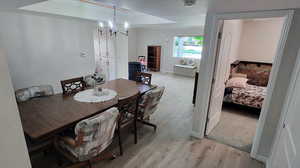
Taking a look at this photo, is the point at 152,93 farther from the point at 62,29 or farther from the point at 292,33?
the point at 62,29

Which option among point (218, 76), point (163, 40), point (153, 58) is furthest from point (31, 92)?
point (153, 58)

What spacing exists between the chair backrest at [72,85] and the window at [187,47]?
235 inches

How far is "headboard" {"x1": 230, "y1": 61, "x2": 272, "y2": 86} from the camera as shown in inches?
172

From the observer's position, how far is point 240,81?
389cm

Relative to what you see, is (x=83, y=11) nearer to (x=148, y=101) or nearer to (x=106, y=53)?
(x=106, y=53)

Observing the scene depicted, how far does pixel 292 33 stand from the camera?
5.68 ft

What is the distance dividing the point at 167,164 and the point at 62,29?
4114 millimetres

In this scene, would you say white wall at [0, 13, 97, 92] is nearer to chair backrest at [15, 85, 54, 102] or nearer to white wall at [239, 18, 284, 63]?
chair backrest at [15, 85, 54, 102]

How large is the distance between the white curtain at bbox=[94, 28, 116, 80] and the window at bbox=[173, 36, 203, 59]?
11.6 ft

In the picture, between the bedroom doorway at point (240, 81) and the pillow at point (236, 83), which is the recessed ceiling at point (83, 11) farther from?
the pillow at point (236, 83)

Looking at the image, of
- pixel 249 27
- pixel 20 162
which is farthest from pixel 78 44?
pixel 249 27

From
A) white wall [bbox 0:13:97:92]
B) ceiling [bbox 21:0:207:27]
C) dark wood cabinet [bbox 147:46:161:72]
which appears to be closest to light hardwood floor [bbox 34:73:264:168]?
ceiling [bbox 21:0:207:27]

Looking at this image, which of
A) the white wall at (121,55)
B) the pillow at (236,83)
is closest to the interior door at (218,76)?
the pillow at (236,83)

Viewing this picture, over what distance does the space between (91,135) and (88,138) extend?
0.04 meters
